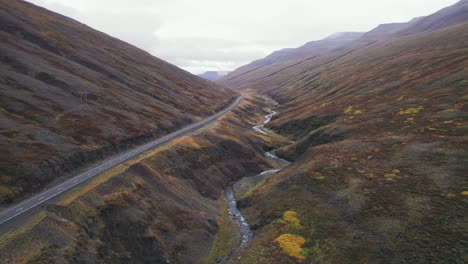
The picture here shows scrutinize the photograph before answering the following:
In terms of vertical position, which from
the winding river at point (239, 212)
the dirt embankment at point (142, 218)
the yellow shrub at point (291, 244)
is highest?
the dirt embankment at point (142, 218)

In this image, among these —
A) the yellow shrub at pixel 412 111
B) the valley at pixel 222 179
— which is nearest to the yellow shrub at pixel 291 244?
the valley at pixel 222 179

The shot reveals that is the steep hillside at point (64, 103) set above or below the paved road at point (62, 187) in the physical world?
above

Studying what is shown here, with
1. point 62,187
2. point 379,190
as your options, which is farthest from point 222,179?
point 379,190

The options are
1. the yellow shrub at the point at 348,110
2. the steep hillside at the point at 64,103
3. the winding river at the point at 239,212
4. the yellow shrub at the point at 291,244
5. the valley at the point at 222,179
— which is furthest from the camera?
the yellow shrub at the point at 348,110

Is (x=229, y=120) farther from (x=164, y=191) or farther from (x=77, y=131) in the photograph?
(x=164, y=191)

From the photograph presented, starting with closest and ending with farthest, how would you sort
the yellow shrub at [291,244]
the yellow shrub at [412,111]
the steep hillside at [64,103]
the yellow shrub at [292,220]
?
1. the yellow shrub at [291,244]
2. the yellow shrub at [292,220]
3. the steep hillside at [64,103]
4. the yellow shrub at [412,111]

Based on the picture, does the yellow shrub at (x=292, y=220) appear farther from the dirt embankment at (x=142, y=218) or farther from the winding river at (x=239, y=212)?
the dirt embankment at (x=142, y=218)

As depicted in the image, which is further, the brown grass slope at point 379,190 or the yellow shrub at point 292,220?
the yellow shrub at point 292,220

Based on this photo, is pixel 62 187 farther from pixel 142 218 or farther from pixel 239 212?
pixel 239 212
